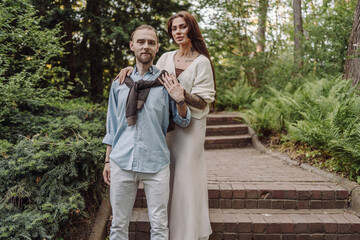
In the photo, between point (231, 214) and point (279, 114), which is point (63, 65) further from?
point (231, 214)

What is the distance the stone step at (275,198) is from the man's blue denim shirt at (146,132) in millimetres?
1465

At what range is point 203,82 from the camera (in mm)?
2344

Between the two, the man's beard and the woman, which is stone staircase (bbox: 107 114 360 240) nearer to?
the woman

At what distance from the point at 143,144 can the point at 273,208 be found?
219 centimetres

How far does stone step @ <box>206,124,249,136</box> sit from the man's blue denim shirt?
5001mm

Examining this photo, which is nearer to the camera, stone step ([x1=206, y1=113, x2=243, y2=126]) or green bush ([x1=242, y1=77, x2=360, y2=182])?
green bush ([x1=242, y1=77, x2=360, y2=182])

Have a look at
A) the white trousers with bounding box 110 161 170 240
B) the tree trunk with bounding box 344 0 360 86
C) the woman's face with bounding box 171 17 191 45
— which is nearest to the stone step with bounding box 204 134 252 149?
the tree trunk with bounding box 344 0 360 86

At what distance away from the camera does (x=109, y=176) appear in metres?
2.32

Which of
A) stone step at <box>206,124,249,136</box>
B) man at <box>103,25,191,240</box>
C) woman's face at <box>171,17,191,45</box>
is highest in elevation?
woman's face at <box>171,17,191,45</box>

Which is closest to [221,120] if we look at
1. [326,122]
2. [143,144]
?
[326,122]

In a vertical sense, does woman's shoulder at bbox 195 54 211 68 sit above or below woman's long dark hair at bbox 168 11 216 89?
below

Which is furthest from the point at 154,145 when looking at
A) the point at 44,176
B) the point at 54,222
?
the point at 44,176

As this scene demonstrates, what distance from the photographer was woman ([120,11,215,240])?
93.0 inches

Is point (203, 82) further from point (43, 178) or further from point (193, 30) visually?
point (43, 178)
